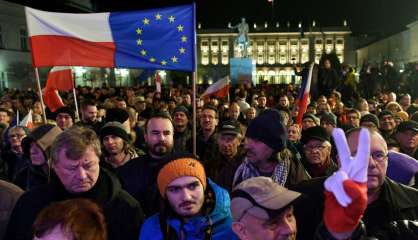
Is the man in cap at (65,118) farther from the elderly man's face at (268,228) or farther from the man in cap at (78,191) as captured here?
the elderly man's face at (268,228)

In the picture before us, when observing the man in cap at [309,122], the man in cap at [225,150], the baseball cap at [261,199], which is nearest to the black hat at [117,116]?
the man in cap at [225,150]

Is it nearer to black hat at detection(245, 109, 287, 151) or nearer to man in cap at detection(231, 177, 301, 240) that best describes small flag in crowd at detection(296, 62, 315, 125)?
black hat at detection(245, 109, 287, 151)

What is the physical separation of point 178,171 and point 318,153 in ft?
6.44

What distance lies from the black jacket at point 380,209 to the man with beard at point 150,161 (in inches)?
51.5

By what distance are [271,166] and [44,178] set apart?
2082 millimetres

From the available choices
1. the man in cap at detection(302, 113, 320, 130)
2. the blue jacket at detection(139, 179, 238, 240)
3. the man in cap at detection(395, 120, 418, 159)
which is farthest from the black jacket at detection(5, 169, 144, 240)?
the man in cap at detection(302, 113, 320, 130)

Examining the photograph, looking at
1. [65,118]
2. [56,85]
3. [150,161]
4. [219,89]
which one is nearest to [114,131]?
[150,161]

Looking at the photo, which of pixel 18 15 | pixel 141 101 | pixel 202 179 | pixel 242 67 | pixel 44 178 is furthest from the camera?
pixel 18 15

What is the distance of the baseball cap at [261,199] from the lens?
211cm

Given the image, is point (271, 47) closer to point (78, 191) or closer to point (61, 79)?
point (61, 79)

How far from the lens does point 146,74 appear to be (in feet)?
57.4

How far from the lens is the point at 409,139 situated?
5.44 metres

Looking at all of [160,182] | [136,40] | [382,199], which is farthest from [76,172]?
[136,40]

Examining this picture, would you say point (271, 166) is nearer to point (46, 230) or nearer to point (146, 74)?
point (46, 230)
